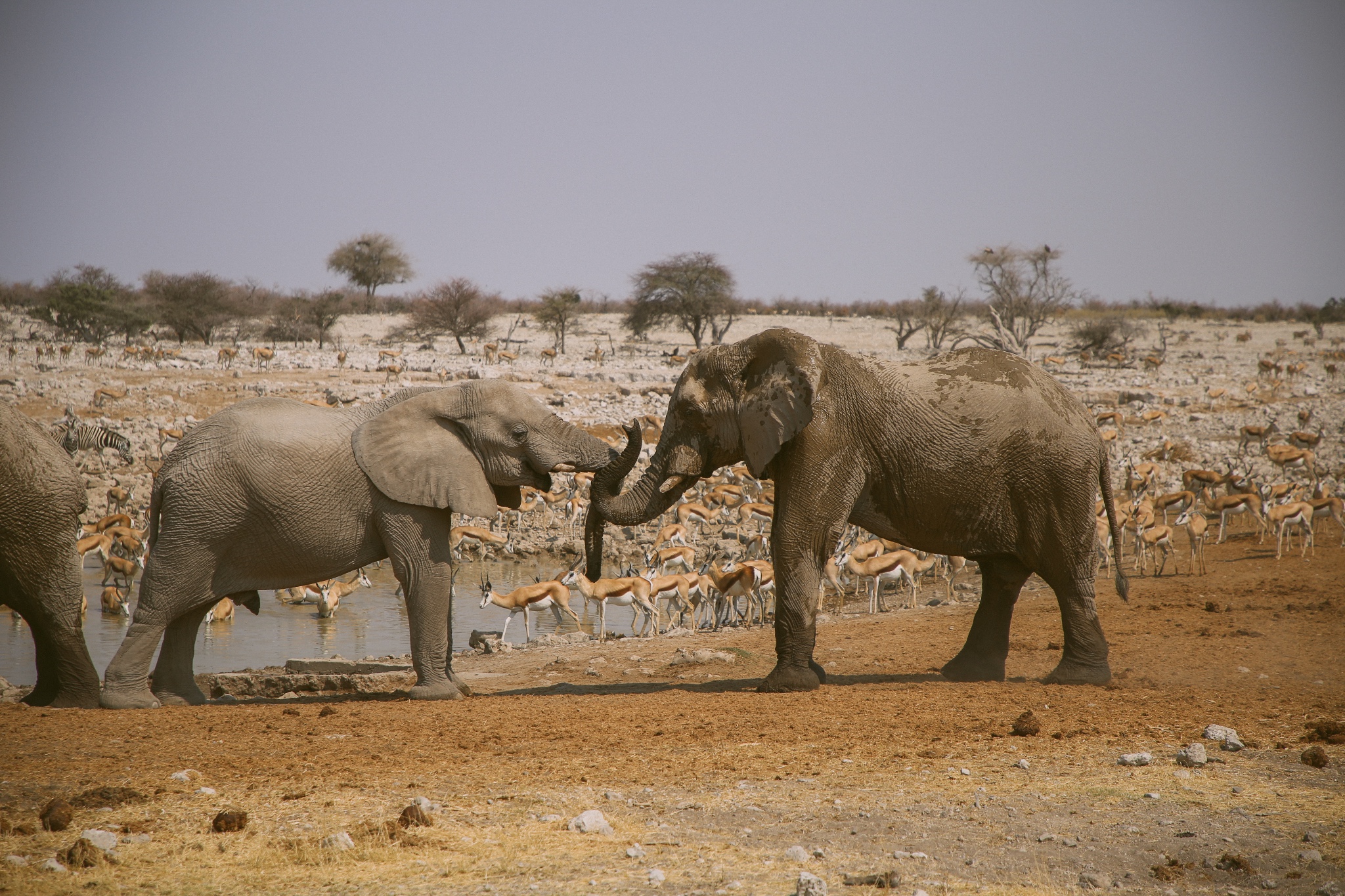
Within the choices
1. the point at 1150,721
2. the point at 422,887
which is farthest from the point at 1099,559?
the point at 422,887

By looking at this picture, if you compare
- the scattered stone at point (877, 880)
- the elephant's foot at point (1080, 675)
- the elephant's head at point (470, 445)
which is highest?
the elephant's head at point (470, 445)

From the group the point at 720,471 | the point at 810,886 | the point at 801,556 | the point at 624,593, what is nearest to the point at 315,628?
the point at 624,593

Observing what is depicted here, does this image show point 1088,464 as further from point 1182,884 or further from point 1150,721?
point 1182,884

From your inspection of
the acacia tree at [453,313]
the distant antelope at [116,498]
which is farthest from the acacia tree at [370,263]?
the distant antelope at [116,498]

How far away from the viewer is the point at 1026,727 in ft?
21.7

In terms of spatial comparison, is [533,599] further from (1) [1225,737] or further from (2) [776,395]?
(1) [1225,737]

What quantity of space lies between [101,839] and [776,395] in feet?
16.5

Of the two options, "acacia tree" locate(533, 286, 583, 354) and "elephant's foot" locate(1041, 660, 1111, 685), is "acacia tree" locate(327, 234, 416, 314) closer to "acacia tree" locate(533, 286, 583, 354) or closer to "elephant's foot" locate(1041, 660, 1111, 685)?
"acacia tree" locate(533, 286, 583, 354)

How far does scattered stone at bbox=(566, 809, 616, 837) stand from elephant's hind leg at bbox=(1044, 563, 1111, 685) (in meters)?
4.75

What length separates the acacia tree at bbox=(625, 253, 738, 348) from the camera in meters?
49.0

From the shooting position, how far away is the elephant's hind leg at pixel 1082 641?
839cm

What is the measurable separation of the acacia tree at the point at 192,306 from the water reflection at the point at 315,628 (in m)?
26.9

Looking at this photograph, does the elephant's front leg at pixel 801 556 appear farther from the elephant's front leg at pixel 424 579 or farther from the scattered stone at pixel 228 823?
the scattered stone at pixel 228 823

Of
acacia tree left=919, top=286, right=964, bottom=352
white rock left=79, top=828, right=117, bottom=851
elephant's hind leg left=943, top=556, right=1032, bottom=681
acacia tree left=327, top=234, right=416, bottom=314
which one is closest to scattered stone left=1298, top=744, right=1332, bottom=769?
elephant's hind leg left=943, top=556, right=1032, bottom=681
